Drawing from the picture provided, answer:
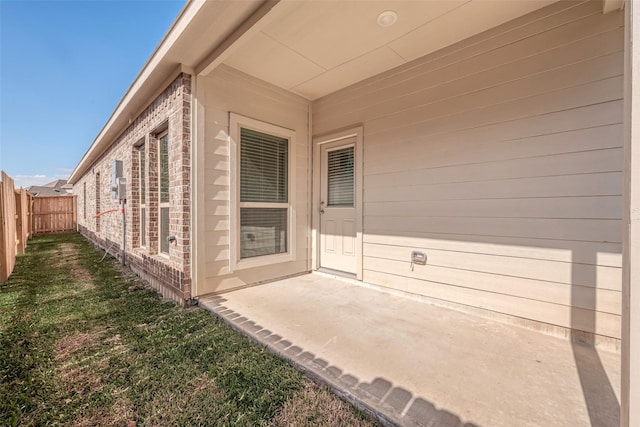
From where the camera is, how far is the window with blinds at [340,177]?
402cm

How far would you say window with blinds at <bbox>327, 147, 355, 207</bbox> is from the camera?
402 centimetres

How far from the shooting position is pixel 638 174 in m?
0.83

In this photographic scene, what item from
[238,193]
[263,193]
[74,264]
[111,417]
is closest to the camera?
[111,417]

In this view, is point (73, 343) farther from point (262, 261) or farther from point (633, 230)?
point (633, 230)

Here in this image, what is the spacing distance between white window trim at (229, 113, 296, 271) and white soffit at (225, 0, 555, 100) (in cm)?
67

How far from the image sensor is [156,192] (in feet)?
13.3

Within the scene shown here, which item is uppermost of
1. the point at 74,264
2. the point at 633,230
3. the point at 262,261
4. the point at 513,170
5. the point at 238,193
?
the point at 513,170

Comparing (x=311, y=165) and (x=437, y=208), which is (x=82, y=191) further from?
(x=437, y=208)

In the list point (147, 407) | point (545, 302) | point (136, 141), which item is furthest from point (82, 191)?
point (545, 302)

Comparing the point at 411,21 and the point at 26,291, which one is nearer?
the point at 411,21

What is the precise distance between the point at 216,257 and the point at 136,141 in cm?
282

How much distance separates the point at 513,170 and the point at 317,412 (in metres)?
2.63

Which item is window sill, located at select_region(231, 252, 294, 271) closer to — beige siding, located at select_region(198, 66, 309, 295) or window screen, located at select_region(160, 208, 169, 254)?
beige siding, located at select_region(198, 66, 309, 295)

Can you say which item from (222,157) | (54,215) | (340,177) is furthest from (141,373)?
(54,215)
